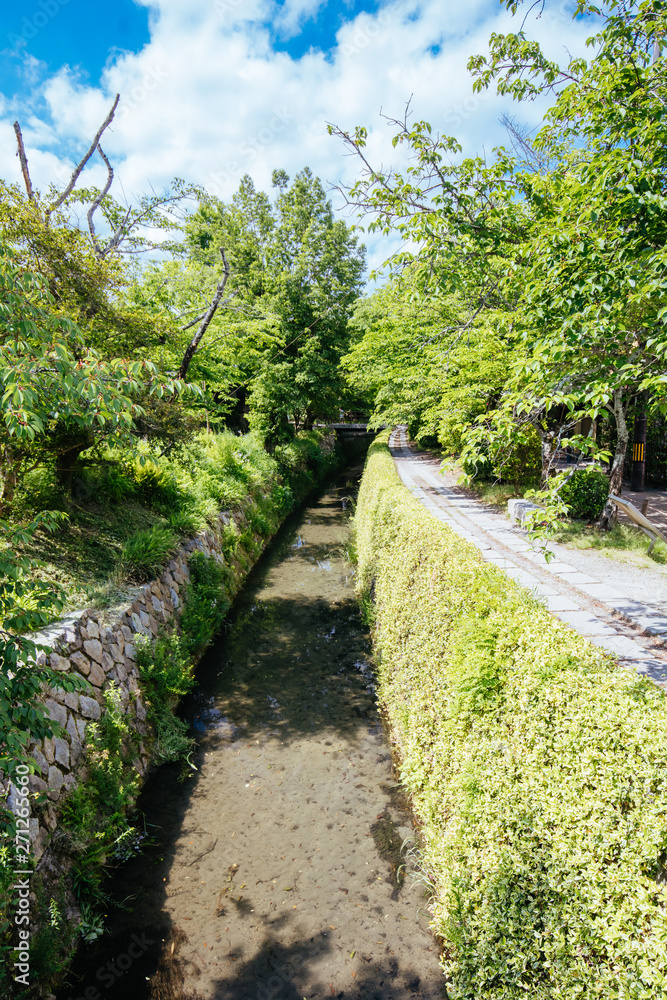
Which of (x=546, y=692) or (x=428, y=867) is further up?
(x=546, y=692)

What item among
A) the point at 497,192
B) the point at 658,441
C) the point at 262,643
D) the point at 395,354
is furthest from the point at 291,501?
the point at 497,192

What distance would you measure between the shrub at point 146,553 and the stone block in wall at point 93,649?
167 centimetres

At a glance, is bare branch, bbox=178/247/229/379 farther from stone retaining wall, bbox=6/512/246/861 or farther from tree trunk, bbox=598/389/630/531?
tree trunk, bbox=598/389/630/531

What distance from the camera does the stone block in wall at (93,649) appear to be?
5.42 metres

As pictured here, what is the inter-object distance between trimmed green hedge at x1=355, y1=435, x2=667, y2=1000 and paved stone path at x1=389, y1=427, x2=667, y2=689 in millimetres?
779

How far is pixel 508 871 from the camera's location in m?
3.08

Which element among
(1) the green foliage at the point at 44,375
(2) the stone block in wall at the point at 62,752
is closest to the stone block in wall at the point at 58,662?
(2) the stone block in wall at the point at 62,752

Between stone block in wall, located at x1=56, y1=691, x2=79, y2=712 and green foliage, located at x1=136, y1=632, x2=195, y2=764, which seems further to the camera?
green foliage, located at x1=136, y1=632, x2=195, y2=764

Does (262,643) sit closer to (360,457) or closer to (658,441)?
(658,441)

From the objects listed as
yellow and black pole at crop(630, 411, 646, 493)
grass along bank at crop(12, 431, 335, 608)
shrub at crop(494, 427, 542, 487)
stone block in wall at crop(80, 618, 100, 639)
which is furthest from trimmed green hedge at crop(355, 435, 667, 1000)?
yellow and black pole at crop(630, 411, 646, 493)

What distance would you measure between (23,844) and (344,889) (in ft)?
9.32

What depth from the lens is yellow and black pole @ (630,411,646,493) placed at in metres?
14.4

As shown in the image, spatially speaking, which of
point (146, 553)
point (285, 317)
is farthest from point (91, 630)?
point (285, 317)

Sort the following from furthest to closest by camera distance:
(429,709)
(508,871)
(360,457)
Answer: (360,457) → (429,709) → (508,871)
